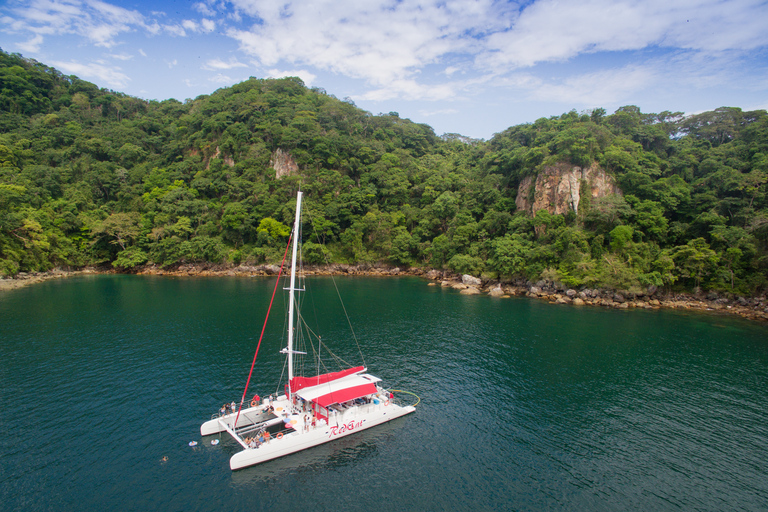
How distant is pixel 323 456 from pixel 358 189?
75638 millimetres

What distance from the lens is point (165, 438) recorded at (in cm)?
2072

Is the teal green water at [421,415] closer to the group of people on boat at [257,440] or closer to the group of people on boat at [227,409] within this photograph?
the group of people on boat at [257,440]

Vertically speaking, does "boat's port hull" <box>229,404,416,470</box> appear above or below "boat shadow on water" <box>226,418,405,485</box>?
above

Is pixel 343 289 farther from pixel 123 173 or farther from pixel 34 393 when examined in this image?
pixel 123 173

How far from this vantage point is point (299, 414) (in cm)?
2239

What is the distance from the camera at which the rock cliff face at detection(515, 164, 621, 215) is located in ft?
217

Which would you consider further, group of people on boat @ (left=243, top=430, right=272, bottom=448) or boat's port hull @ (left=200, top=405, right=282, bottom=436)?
boat's port hull @ (left=200, top=405, right=282, bottom=436)

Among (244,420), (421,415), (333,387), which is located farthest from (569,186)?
(244,420)

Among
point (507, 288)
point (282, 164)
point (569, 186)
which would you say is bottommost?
point (507, 288)

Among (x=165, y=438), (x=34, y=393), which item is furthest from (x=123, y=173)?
(x=165, y=438)

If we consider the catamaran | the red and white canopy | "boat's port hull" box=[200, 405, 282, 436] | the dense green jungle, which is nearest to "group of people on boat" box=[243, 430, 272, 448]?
the catamaran

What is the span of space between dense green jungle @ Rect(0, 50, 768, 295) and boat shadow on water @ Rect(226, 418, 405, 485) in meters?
48.6

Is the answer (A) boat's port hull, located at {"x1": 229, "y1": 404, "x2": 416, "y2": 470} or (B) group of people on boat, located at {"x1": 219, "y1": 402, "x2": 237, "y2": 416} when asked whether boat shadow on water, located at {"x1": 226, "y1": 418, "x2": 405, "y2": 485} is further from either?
(B) group of people on boat, located at {"x1": 219, "y1": 402, "x2": 237, "y2": 416}

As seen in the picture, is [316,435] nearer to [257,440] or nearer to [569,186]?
[257,440]
